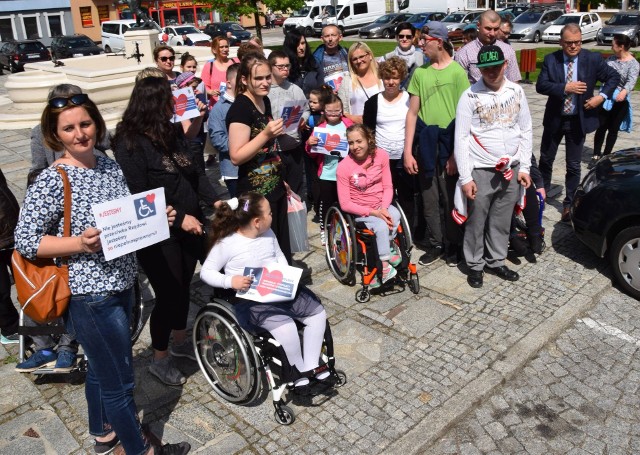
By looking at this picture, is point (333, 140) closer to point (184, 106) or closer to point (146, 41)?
point (184, 106)

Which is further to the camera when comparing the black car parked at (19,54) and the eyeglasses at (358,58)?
the black car parked at (19,54)

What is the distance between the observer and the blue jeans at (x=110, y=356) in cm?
312

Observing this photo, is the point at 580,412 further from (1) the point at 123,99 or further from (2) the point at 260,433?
(1) the point at 123,99

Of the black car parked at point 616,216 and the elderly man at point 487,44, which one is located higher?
the elderly man at point 487,44

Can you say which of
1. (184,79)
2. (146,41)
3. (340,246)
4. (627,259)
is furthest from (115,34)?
(627,259)

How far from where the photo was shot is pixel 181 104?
5707 mm

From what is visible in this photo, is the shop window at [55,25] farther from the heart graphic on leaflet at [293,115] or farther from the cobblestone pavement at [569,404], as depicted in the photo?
the cobblestone pavement at [569,404]

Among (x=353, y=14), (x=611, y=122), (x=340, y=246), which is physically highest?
(x=353, y=14)

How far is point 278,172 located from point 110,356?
220 cm

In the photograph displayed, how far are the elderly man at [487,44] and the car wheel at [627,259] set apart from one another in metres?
2.09

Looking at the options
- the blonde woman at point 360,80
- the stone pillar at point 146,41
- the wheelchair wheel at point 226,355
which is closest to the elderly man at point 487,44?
the blonde woman at point 360,80

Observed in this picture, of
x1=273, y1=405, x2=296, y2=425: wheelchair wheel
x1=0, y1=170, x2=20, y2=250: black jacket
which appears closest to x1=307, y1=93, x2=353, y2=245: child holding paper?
x1=273, y1=405, x2=296, y2=425: wheelchair wheel

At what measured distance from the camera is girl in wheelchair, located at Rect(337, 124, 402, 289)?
5355mm

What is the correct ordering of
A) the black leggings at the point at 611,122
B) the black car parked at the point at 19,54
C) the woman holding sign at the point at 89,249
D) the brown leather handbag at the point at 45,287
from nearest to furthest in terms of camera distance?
1. the woman holding sign at the point at 89,249
2. the brown leather handbag at the point at 45,287
3. the black leggings at the point at 611,122
4. the black car parked at the point at 19,54
